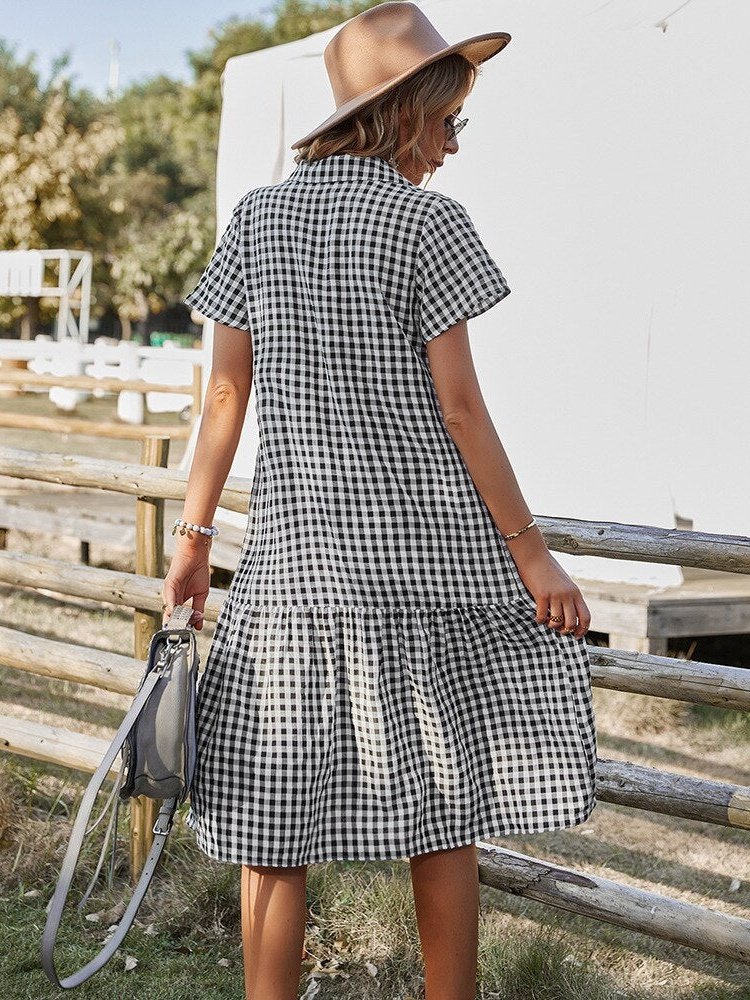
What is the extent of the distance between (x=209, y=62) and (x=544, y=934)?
3980 centimetres

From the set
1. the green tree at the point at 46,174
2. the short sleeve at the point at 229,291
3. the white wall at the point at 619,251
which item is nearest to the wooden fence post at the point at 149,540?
the short sleeve at the point at 229,291

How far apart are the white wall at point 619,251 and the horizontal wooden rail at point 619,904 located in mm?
2509

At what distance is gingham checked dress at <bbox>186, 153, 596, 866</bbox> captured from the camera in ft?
6.14

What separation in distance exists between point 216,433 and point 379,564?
36cm

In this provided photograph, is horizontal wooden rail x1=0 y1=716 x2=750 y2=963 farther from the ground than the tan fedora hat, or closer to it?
closer to it

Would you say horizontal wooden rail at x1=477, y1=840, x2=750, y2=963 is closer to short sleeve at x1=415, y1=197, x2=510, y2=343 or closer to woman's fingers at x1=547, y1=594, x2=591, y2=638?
woman's fingers at x1=547, y1=594, x2=591, y2=638

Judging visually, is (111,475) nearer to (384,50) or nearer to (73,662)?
(73,662)

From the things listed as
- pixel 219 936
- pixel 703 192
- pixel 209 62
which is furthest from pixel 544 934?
pixel 209 62

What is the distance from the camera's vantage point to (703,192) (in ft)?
16.9

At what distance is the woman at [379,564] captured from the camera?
1.85 meters

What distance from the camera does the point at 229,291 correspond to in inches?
77.2

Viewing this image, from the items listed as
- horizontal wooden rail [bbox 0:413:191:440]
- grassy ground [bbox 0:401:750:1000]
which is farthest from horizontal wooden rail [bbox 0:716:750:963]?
horizontal wooden rail [bbox 0:413:191:440]

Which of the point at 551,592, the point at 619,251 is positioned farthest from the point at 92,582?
the point at 619,251

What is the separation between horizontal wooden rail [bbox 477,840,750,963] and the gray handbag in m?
1.11
